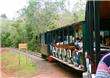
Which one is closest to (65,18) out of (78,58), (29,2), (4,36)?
(29,2)

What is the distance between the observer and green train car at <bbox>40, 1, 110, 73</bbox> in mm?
6055

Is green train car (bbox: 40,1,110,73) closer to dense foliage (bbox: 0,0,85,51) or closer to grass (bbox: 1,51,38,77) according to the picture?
grass (bbox: 1,51,38,77)

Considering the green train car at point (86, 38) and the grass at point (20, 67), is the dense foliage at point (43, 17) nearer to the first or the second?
the grass at point (20, 67)

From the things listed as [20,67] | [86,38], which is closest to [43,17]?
[20,67]

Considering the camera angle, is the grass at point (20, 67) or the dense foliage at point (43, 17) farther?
the dense foliage at point (43, 17)

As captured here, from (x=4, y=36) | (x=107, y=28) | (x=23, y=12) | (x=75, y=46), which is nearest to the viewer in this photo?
(x=107, y=28)

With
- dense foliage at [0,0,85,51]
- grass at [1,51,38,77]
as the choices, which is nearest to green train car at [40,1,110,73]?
grass at [1,51,38,77]

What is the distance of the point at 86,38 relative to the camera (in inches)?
432

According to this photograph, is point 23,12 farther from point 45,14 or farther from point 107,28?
point 107,28

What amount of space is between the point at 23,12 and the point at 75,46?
137 ft

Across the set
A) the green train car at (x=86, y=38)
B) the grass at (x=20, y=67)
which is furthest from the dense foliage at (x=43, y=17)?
the green train car at (x=86, y=38)

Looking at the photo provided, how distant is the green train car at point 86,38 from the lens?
6055mm

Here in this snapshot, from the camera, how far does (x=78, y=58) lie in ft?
45.4

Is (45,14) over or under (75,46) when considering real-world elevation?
over
